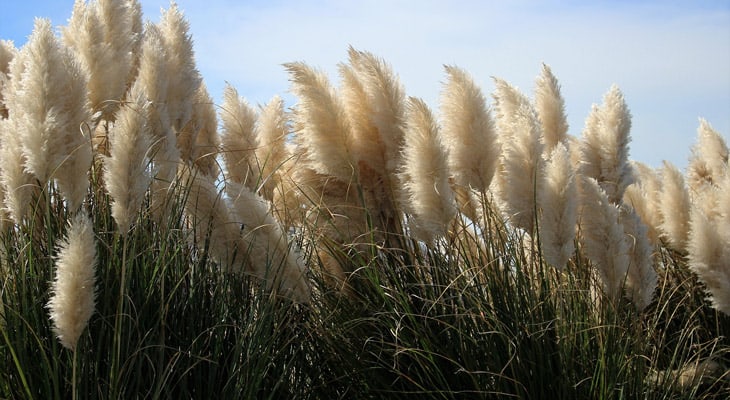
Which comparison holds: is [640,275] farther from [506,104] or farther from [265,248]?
[265,248]

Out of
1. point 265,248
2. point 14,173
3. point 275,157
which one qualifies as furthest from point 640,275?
point 14,173

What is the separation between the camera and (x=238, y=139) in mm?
4047

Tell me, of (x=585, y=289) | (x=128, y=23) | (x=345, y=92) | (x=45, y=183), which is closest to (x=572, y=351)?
(x=585, y=289)

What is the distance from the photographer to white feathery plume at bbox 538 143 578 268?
10.4 ft

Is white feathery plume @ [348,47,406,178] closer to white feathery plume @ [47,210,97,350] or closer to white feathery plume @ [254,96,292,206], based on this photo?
white feathery plume @ [254,96,292,206]

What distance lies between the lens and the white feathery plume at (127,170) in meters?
2.54

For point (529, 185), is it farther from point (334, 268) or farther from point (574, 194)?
point (334, 268)

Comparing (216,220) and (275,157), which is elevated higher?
(275,157)

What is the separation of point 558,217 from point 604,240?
29 centimetres

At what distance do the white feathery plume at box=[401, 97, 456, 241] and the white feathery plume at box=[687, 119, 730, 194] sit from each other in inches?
87.9

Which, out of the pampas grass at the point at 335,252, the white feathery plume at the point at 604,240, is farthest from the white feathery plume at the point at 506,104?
the white feathery plume at the point at 604,240

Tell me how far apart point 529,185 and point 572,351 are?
635mm

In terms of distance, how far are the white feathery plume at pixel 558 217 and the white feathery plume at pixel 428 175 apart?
0.34m

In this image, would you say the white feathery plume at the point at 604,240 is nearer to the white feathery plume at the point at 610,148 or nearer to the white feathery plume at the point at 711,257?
the white feathery plume at the point at 711,257
